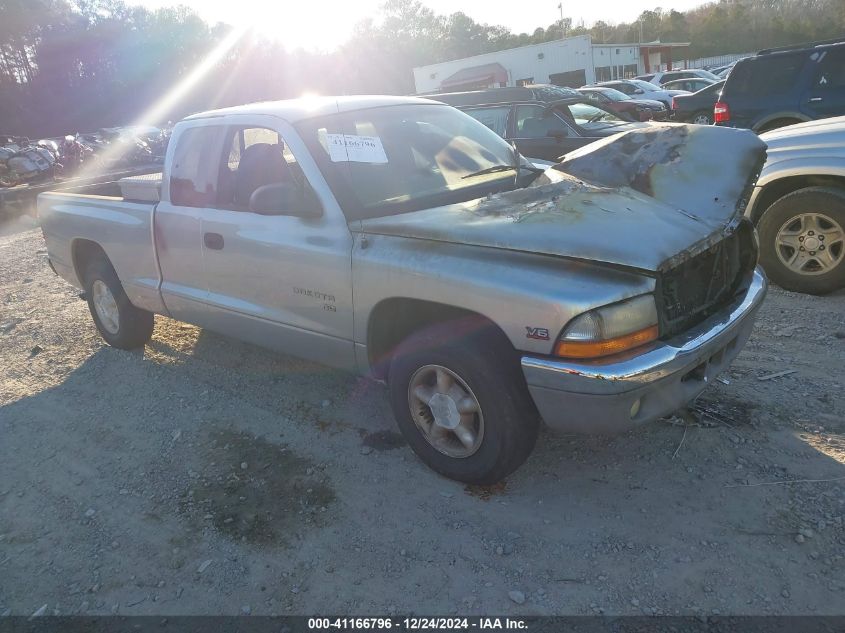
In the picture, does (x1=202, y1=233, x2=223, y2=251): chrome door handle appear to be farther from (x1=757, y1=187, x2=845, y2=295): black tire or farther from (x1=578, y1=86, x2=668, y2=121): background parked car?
(x1=578, y1=86, x2=668, y2=121): background parked car

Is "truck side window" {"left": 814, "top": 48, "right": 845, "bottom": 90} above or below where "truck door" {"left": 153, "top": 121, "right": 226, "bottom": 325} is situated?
above

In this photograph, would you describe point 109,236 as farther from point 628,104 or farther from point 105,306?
point 628,104

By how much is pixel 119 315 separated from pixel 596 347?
13.7 ft

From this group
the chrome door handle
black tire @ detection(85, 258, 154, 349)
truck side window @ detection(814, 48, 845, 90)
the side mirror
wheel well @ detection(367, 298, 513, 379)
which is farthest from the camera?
truck side window @ detection(814, 48, 845, 90)

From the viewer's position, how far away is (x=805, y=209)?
5.07 metres

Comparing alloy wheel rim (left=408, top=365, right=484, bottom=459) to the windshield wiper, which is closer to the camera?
alloy wheel rim (left=408, top=365, right=484, bottom=459)

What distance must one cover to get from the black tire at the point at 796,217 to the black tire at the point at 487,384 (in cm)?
341

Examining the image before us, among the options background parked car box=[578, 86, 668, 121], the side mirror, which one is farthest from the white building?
the side mirror

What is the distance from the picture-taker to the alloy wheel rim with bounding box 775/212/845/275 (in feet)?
16.6

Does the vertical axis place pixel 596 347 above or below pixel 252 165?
below

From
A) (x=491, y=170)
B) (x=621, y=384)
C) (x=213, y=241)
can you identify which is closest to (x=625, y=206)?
(x=621, y=384)

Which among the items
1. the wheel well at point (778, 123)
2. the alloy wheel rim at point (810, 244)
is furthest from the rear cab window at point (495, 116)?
the alloy wheel rim at point (810, 244)

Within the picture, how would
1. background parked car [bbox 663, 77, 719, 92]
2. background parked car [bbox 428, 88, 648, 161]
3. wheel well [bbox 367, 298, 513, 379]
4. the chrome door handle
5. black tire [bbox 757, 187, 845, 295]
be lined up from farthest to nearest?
background parked car [bbox 663, 77, 719, 92]
background parked car [bbox 428, 88, 648, 161]
black tire [bbox 757, 187, 845, 295]
the chrome door handle
wheel well [bbox 367, 298, 513, 379]

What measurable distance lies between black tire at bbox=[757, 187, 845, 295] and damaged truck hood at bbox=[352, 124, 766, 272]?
177 cm
